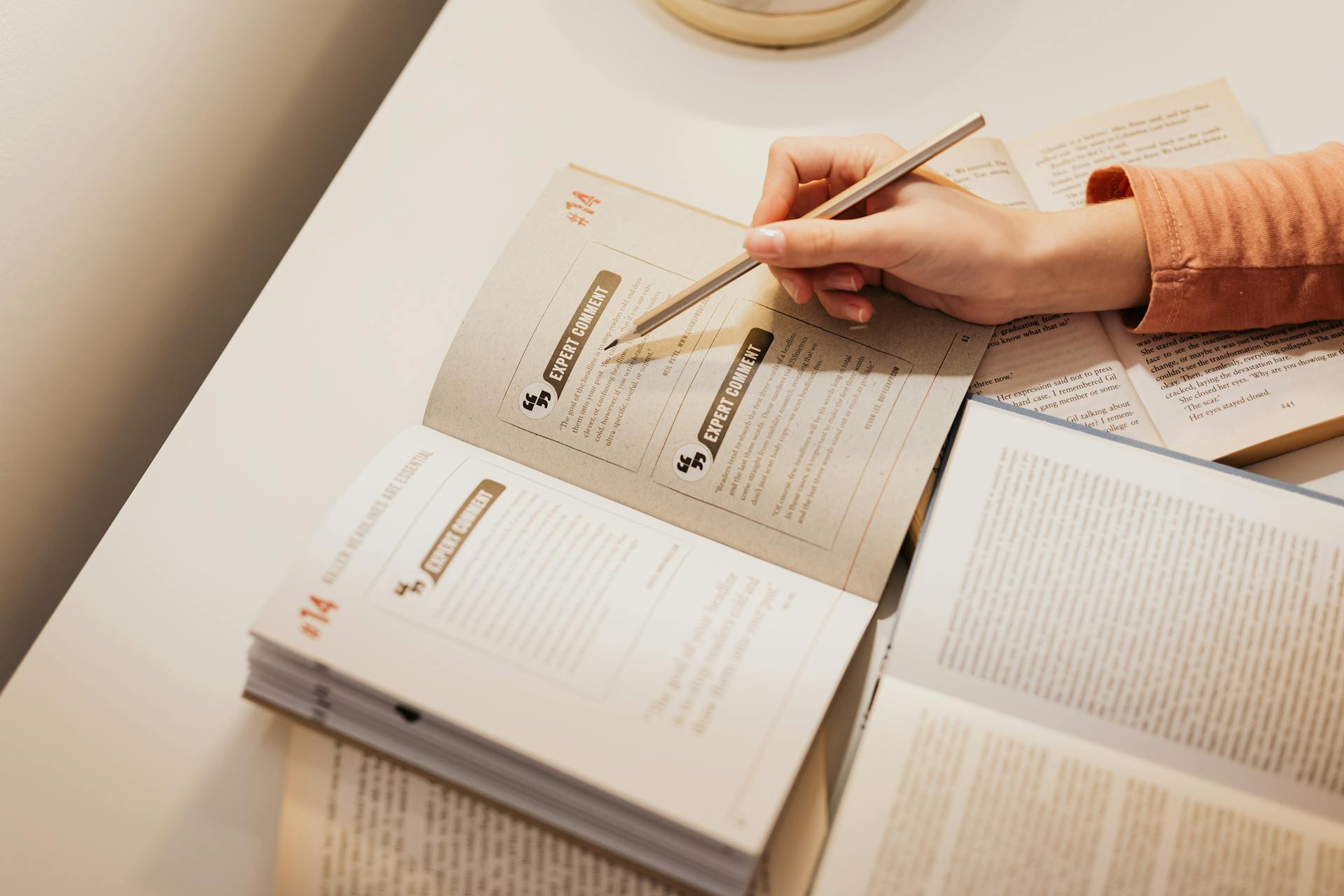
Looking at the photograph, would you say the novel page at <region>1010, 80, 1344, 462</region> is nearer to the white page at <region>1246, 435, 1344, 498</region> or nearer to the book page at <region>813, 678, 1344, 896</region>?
the white page at <region>1246, 435, 1344, 498</region>

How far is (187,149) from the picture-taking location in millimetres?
725

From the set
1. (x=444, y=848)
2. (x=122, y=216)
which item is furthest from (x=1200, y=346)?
(x=122, y=216)

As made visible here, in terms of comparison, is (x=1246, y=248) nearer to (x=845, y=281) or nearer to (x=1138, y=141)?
Result: (x=1138, y=141)

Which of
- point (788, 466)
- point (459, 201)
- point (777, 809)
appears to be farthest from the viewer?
point (459, 201)

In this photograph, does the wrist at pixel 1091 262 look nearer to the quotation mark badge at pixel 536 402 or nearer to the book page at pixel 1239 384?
the book page at pixel 1239 384

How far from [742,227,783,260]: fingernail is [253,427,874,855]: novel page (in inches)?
6.8

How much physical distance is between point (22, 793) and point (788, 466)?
0.45 m

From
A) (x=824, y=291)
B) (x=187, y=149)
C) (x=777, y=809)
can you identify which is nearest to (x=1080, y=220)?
(x=824, y=291)

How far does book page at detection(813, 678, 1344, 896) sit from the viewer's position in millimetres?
427

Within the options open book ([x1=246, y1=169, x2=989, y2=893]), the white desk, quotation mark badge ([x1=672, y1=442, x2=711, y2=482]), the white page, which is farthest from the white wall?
the white page

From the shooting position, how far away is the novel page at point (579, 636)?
428mm

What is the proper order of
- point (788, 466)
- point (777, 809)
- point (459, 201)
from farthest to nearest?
point (459, 201), point (788, 466), point (777, 809)

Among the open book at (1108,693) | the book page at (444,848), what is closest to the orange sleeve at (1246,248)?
the open book at (1108,693)

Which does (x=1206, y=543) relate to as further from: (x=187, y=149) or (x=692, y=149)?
(x=187, y=149)
